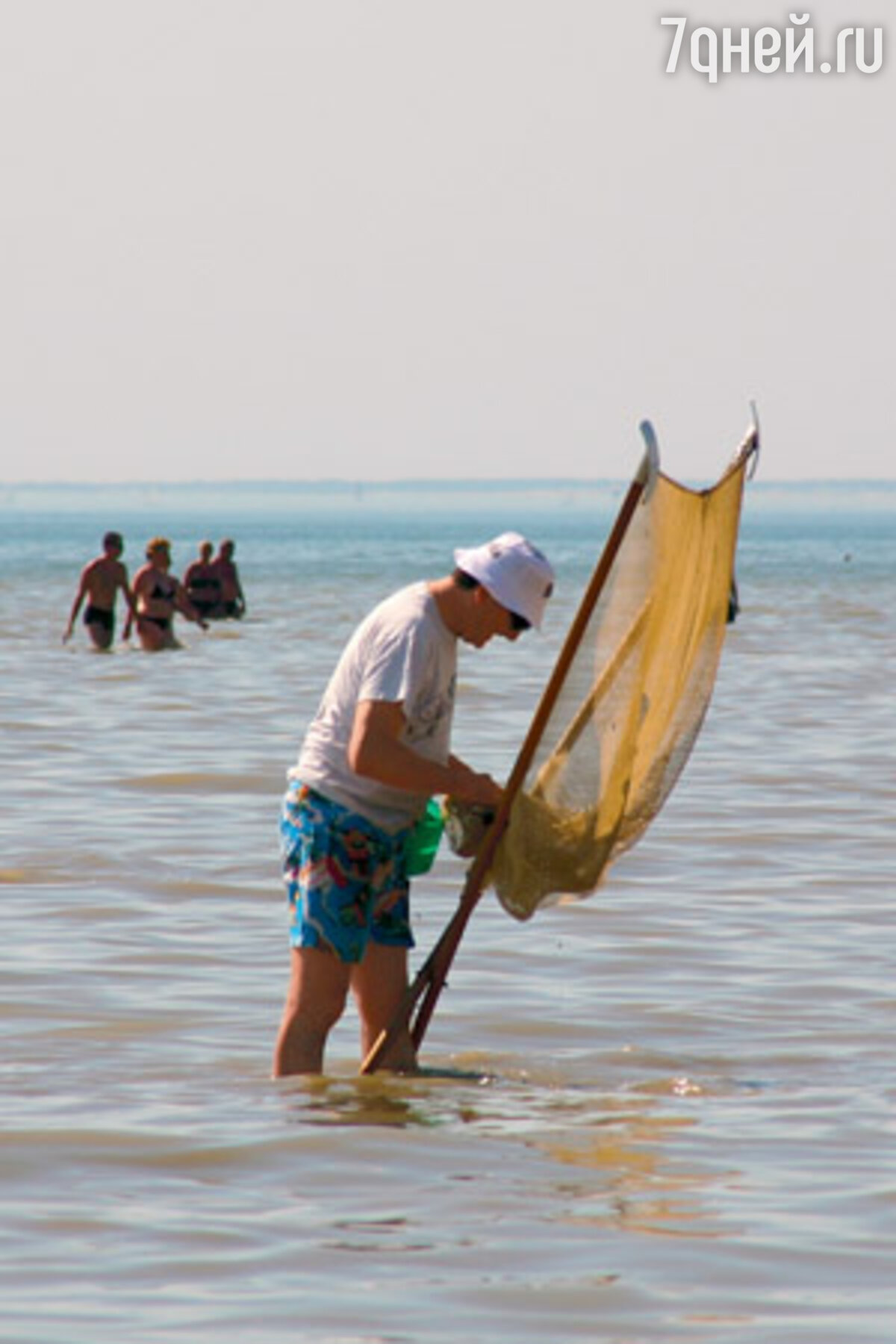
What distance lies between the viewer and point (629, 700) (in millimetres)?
7176

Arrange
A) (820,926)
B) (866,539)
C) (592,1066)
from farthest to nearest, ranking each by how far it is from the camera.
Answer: (866,539)
(820,926)
(592,1066)

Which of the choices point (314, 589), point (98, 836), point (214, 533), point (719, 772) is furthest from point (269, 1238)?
point (214, 533)

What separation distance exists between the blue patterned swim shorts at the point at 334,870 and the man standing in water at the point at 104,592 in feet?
66.5

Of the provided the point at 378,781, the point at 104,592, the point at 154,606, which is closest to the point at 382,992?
the point at 378,781

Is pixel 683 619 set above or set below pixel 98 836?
above

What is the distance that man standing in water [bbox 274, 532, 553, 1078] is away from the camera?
21.6 ft

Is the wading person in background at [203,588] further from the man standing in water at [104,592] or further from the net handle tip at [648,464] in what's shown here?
the net handle tip at [648,464]

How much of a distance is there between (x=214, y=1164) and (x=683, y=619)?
1796mm

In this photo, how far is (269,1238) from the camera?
597 cm

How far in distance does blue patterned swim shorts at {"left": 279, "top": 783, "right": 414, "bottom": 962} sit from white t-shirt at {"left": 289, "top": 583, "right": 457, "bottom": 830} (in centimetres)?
4

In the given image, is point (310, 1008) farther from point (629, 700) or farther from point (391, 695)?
point (629, 700)

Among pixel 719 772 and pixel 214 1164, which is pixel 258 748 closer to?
pixel 719 772

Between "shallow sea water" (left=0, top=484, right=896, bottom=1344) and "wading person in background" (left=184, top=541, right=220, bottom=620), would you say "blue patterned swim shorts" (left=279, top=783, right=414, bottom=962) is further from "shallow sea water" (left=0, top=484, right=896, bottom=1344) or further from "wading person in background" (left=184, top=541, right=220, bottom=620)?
"wading person in background" (left=184, top=541, right=220, bottom=620)

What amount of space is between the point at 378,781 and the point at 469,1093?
129 cm
